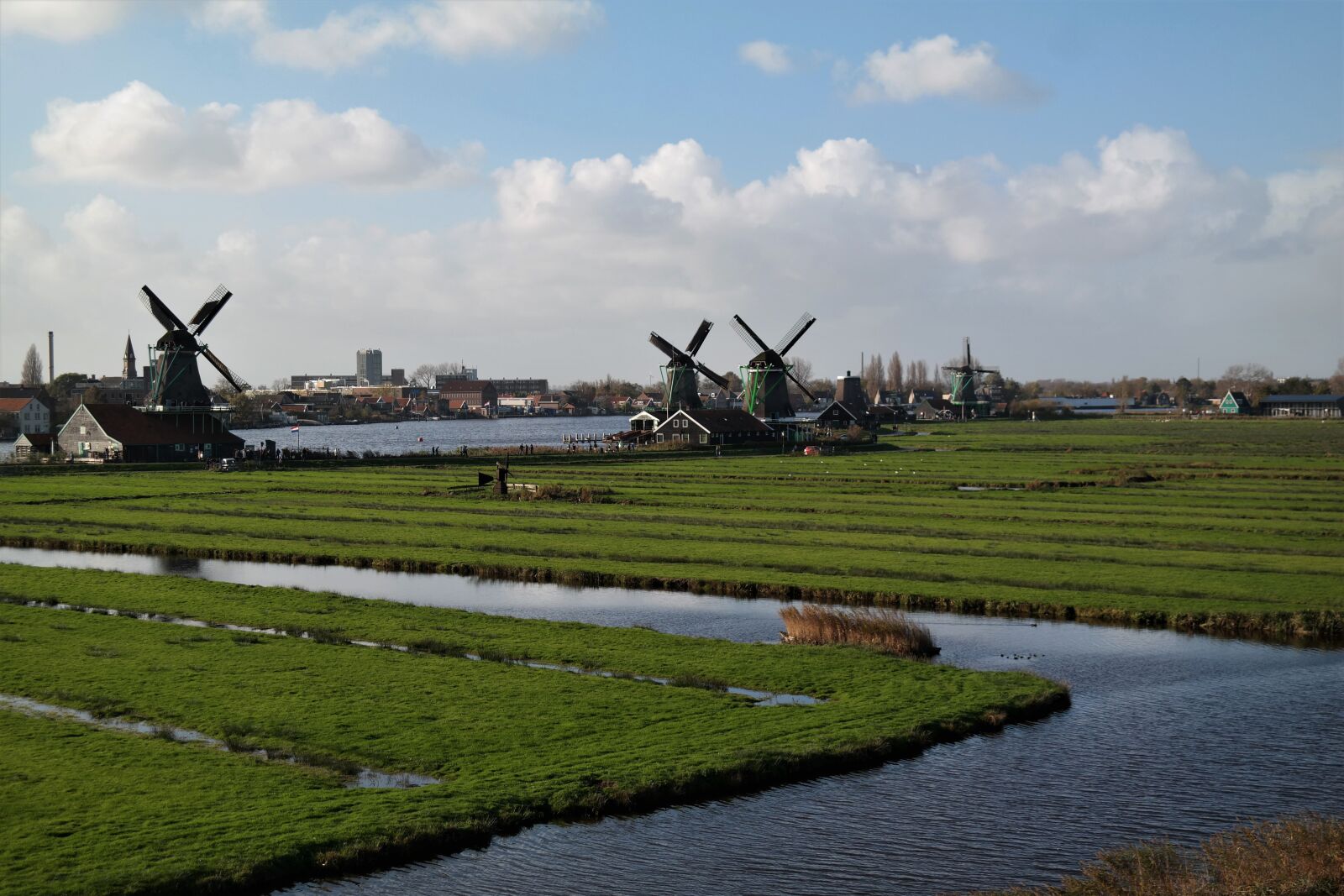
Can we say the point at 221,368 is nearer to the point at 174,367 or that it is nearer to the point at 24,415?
the point at 174,367

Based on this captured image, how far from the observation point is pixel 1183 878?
583 inches

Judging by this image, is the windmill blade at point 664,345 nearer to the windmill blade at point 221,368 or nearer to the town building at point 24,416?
the windmill blade at point 221,368

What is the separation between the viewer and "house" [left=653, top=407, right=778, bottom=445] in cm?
12125

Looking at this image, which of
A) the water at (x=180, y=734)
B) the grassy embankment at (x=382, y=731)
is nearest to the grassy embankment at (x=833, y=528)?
the grassy embankment at (x=382, y=731)

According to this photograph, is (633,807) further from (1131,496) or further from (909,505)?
(1131,496)

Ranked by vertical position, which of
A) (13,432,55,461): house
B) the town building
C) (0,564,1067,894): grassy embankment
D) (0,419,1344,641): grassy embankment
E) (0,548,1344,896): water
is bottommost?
(0,548,1344,896): water

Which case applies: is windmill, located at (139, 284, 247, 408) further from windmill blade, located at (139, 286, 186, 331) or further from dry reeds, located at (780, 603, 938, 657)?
dry reeds, located at (780, 603, 938, 657)

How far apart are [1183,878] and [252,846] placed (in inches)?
449

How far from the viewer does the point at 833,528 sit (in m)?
51.4

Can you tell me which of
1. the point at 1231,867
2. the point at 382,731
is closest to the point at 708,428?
the point at 382,731

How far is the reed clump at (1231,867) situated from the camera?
14.1 m

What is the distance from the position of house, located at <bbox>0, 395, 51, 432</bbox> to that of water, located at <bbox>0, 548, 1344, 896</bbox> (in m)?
168

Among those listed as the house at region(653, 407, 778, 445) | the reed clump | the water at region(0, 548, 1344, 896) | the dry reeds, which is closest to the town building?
the house at region(653, 407, 778, 445)

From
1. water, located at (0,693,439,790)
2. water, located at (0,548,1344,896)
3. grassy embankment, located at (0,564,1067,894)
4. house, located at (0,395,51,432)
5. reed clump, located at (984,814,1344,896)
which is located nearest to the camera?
reed clump, located at (984,814,1344,896)
